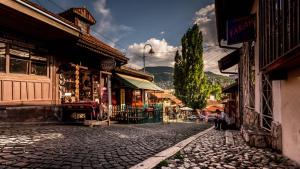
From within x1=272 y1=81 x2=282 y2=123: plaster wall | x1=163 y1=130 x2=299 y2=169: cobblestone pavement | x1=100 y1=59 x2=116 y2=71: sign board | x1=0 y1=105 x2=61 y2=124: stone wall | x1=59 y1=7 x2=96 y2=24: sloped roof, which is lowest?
x1=163 y1=130 x2=299 y2=169: cobblestone pavement

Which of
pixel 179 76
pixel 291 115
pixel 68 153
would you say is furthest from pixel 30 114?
pixel 179 76

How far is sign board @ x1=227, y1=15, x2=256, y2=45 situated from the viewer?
28.9 ft

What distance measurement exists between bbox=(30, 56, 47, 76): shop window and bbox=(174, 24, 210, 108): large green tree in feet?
99.3

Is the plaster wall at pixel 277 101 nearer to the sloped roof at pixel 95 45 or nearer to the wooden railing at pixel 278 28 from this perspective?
the wooden railing at pixel 278 28

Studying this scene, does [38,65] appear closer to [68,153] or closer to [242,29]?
[68,153]

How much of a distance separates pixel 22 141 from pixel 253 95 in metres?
8.64

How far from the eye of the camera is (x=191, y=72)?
126ft

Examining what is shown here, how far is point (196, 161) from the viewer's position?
15.8 ft

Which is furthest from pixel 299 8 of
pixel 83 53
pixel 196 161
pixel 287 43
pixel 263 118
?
pixel 83 53

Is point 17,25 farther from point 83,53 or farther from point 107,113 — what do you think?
point 107,113

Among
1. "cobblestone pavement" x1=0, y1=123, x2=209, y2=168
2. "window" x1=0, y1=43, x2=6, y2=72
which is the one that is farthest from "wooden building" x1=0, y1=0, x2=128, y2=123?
"cobblestone pavement" x1=0, y1=123, x2=209, y2=168

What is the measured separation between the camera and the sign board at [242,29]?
8.80 metres

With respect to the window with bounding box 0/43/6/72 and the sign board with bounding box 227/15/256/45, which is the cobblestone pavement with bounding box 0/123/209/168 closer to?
the window with bounding box 0/43/6/72

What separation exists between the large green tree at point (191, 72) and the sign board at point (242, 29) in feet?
95.5
